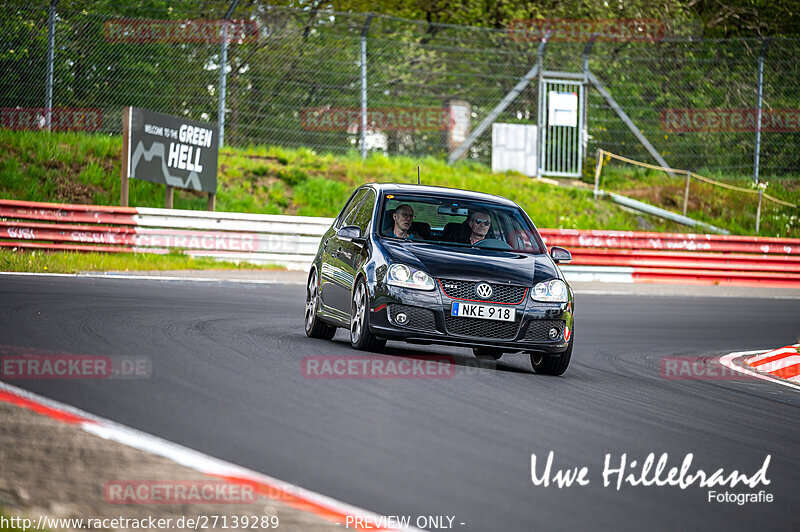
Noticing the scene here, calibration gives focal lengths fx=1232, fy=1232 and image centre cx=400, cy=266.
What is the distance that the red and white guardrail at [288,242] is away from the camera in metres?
20.4

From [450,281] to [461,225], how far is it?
1416 mm

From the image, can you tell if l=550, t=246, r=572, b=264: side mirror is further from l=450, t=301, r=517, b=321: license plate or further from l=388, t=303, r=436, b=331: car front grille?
l=388, t=303, r=436, b=331: car front grille

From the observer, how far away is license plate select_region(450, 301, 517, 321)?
9688mm

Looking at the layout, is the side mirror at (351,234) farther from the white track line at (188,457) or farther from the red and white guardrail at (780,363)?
the white track line at (188,457)

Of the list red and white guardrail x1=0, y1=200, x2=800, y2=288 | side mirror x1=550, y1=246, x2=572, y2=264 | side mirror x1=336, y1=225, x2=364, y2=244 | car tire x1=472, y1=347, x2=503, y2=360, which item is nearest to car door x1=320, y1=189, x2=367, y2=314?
side mirror x1=336, y1=225, x2=364, y2=244

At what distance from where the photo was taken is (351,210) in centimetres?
1217

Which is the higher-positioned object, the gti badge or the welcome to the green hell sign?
the welcome to the green hell sign

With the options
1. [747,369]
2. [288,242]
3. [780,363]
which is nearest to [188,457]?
[747,369]

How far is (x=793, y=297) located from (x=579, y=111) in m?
8.64

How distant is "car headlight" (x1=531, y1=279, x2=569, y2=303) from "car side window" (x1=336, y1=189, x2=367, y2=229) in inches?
97.1

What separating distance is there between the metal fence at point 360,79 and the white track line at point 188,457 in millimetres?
18834

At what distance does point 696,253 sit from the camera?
25.4 metres

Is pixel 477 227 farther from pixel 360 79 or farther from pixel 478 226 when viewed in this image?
pixel 360 79

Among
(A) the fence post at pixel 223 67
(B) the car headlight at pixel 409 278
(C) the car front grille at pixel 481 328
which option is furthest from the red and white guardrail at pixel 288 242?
(C) the car front grille at pixel 481 328
